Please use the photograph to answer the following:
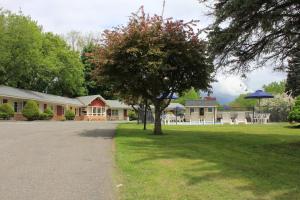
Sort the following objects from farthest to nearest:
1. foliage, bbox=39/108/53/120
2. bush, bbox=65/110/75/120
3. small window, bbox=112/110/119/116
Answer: small window, bbox=112/110/119/116
bush, bbox=65/110/75/120
foliage, bbox=39/108/53/120

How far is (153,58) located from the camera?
22.4 m

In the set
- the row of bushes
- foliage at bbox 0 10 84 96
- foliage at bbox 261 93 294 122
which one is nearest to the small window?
foliage at bbox 0 10 84 96

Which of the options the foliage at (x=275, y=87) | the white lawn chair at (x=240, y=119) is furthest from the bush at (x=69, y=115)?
the foliage at (x=275, y=87)

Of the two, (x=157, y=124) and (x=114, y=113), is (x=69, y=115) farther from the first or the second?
(x=157, y=124)

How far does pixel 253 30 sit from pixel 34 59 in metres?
44.0

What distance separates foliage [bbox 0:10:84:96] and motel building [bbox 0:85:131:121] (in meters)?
3.31

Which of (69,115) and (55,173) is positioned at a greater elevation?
(69,115)

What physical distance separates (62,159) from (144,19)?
43.0 ft

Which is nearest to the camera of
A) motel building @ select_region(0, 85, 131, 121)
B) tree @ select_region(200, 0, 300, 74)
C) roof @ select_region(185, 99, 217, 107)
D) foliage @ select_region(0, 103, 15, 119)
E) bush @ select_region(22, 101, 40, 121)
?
tree @ select_region(200, 0, 300, 74)

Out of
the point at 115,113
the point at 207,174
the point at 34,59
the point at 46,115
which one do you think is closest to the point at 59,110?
the point at 34,59

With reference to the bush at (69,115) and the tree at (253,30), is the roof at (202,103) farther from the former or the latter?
the tree at (253,30)

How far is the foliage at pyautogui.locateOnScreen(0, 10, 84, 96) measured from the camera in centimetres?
5497

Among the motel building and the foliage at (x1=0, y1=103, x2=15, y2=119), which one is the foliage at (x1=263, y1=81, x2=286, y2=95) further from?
the foliage at (x1=0, y1=103, x2=15, y2=119)

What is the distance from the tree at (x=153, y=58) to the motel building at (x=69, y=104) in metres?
24.6
